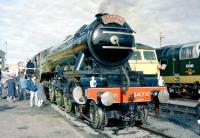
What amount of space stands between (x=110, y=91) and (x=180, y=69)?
1347cm

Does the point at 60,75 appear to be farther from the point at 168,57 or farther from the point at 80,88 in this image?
the point at 168,57

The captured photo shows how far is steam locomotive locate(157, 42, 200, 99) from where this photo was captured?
2166cm

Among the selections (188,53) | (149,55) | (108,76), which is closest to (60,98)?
(149,55)

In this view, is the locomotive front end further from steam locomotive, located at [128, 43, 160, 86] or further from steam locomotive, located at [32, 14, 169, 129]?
steam locomotive, located at [128, 43, 160, 86]

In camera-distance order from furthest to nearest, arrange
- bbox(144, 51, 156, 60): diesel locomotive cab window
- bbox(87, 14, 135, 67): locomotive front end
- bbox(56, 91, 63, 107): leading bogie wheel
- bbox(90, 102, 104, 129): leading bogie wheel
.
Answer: bbox(144, 51, 156, 60): diesel locomotive cab window → bbox(56, 91, 63, 107): leading bogie wheel → bbox(87, 14, 135, 67): locomotive front end → bbox(90, 102, 104, 129): leading bogie wheel

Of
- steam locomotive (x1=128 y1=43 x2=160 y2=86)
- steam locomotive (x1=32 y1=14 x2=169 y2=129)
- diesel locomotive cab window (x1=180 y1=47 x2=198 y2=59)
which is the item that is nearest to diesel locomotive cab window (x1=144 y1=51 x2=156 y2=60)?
steam locomotive (x1=128 y1=43 x2=160 y2=86)

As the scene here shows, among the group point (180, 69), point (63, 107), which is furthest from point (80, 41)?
point (180, 69)

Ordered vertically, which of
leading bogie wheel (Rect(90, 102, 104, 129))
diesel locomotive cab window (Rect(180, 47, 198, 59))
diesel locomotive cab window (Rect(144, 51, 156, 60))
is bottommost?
leading bogie wheel (Rect(90, 102, 104, 129))

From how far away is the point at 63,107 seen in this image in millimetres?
16938

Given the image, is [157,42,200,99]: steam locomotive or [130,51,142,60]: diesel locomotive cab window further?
[157,42,200,99]: steam locomotive

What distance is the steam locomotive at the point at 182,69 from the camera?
2166 cm

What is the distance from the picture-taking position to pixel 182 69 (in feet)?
76.0

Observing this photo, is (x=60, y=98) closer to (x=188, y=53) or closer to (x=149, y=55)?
(x=149, y=55)

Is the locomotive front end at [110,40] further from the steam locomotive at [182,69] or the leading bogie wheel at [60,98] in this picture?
the steam locomotive at [182,69]
